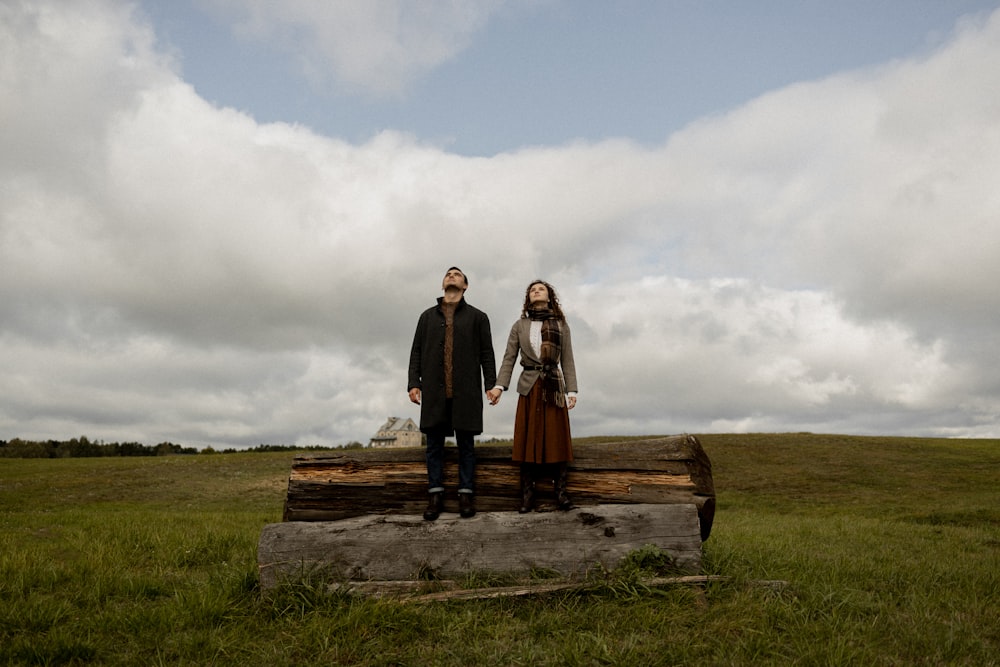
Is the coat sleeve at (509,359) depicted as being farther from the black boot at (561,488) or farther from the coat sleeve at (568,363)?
the black boot at (561,488)

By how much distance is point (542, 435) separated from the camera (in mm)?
8797

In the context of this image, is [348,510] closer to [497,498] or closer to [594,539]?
[497,498]

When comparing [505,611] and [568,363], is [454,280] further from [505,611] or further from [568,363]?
[505,611]

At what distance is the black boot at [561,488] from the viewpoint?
28.9 ft

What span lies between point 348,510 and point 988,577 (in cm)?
994

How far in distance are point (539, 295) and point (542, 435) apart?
79.5 inches

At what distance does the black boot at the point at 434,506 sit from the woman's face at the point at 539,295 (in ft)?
9.98

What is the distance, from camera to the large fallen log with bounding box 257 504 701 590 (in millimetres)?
8305

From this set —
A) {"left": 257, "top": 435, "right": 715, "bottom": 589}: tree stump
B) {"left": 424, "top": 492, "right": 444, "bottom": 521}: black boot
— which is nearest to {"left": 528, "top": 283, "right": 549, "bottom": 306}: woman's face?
{"left": 257, "top": 435, "right": 715, "bottom": 589}: tree stump

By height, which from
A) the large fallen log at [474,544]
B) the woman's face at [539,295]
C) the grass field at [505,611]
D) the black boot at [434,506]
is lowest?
the grass field at [505,611]

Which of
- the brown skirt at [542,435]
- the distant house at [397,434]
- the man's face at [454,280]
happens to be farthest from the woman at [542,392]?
the distant house at [397,434]

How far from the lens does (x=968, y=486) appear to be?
28.0 meters

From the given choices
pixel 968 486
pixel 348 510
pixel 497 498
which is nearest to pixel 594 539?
pixel 497 498

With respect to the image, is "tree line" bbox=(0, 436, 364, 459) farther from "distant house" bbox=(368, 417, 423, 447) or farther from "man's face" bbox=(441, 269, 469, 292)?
"man's face" bbox=(441, 269, 469, 292)
